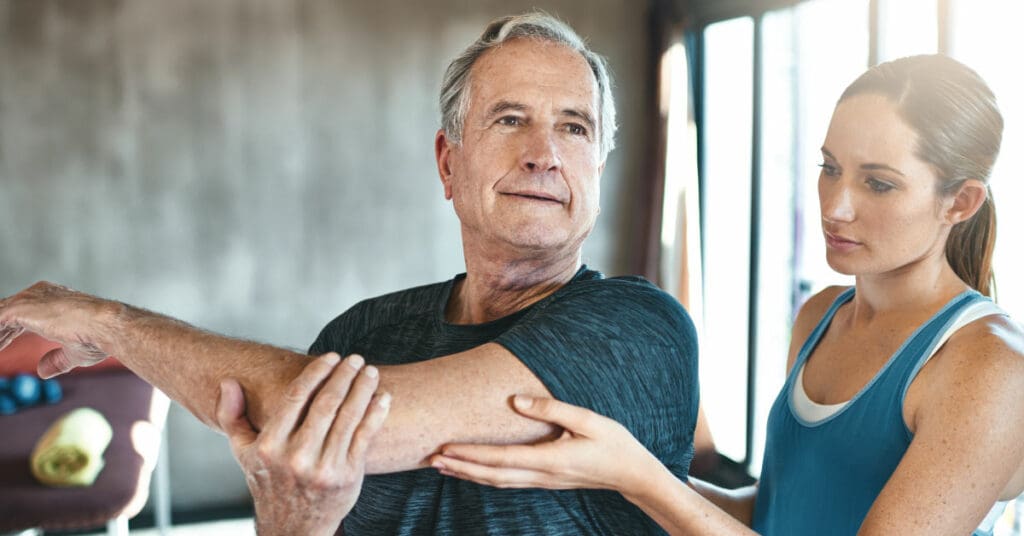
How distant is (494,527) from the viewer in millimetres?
1062

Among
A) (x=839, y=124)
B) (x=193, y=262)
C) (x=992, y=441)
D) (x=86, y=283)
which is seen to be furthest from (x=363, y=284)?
(x=992, y=441)

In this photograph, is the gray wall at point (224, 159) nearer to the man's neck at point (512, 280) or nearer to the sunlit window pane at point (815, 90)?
the sunlit window pane at point (815, 90)

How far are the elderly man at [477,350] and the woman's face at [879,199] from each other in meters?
0.38

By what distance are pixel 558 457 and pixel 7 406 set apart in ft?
9.53

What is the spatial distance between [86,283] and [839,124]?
3.86m

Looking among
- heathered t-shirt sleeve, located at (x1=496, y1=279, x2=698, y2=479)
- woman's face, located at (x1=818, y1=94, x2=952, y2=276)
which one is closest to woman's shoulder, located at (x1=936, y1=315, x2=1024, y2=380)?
woman's face, located at (x1=818, y1=94, x2=952, y2=276)

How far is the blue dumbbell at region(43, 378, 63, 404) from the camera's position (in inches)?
126

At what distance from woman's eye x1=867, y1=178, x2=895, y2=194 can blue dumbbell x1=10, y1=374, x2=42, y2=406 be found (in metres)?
2.99

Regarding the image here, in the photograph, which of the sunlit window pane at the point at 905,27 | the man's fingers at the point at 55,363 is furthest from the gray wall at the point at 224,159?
the man's fingers at the point at 55,363

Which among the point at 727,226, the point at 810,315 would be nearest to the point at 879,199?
the point at 810,315

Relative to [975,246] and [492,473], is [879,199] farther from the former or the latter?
[492,473]

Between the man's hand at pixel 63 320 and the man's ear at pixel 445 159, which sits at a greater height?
the man's ear at pixel 445 159

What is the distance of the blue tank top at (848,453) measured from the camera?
1.27 meters

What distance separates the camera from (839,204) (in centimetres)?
138
